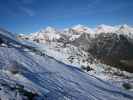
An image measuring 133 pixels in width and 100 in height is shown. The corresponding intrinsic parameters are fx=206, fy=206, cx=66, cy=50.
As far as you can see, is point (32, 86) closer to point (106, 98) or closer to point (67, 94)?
point (67, 94)

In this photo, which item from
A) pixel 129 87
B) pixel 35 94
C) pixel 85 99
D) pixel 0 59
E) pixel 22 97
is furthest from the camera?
pixel 129 87

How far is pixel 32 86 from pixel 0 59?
527cm

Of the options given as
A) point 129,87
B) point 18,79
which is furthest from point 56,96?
point 129,87

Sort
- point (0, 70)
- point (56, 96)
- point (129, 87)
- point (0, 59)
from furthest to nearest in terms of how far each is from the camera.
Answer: point (129, 87), point (0, 59), point (0, 70), point (56, 96)

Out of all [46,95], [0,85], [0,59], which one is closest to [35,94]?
[46,95]

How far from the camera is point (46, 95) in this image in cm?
1281

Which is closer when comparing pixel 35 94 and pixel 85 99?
pixel 35 94

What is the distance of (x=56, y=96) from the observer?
43.7ft

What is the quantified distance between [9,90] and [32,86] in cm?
Result: 256

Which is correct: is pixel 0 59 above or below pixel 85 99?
above

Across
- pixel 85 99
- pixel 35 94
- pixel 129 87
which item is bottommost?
pixel 129 87

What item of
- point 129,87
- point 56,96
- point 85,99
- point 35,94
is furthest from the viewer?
point 129,87

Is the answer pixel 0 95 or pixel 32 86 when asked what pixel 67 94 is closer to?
pixel 32 86

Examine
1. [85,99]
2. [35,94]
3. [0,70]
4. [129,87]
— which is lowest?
[129,87]
